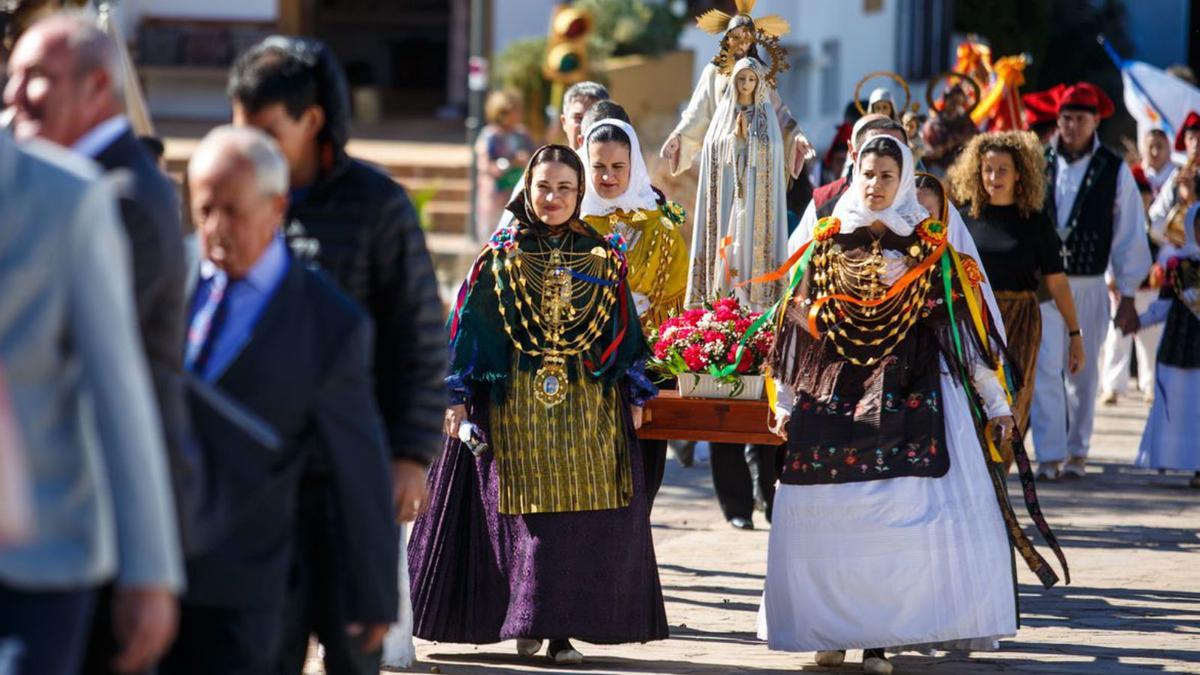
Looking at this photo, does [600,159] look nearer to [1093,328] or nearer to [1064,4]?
[1093,328]

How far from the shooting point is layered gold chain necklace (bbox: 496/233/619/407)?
708 centimetres

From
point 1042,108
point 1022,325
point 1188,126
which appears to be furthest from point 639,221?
point 1188,126

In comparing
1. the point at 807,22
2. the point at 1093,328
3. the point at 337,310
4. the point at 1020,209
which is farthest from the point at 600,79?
the point at 337,310

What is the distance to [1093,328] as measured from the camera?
12.3 metres

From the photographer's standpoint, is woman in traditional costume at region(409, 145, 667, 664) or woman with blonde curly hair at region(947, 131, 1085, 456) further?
woman with blonde curly hair at region(947, 131, 1085, 456)

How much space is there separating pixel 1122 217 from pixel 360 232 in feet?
25.7

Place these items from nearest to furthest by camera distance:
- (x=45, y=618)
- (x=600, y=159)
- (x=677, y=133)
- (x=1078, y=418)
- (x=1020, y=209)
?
(x=45, y=618) → (x=600, y=159) → (x=677, y=133) → (x=1020, y=209) → (x=1078, y=418)

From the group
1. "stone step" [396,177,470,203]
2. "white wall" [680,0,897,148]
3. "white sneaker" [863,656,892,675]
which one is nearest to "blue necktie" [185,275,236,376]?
"white sneaker" [863,656,892,675]

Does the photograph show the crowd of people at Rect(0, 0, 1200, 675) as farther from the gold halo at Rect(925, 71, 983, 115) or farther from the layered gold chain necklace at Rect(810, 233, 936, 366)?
the gold halo at Rect(925, 71, 983, 115)

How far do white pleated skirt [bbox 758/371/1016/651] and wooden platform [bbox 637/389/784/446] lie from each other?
0.55 m

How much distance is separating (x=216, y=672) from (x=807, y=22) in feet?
73.5

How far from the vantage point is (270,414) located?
425 cm

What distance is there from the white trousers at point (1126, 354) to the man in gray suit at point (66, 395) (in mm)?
12349

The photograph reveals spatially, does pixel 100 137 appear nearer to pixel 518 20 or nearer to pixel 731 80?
pixel 731 80
